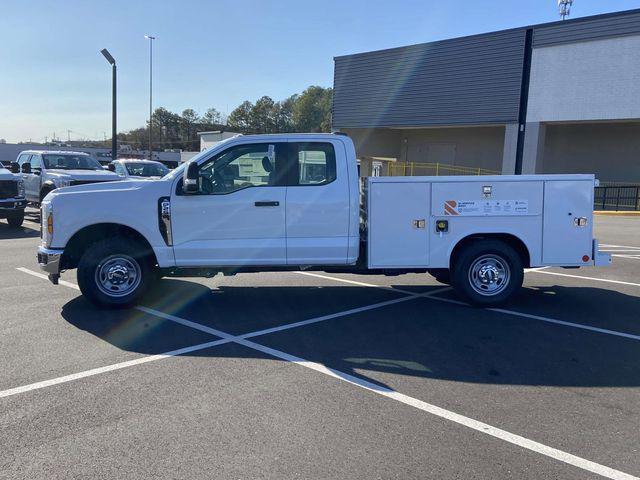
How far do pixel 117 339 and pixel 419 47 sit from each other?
91.9 ft

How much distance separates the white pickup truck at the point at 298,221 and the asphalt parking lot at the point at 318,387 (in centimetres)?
59

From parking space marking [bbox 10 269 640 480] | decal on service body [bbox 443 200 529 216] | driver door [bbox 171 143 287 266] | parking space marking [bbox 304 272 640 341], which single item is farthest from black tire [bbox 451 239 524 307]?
parking space marking [bbox 10 269 640 480]

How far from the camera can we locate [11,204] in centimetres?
1475

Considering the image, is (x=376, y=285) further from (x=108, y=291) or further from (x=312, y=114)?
(x=312, y=114)

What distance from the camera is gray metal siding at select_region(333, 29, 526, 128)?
27125 mm

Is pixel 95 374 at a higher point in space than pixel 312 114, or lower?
lower

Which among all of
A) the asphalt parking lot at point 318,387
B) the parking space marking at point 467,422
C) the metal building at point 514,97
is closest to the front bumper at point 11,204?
the asphalt parking lot at point 318,387

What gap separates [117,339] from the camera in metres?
5.76

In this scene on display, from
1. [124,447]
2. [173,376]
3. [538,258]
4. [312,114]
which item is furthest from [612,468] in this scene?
[312,114]

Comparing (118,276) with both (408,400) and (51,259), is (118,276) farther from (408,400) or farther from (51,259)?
(408,400)

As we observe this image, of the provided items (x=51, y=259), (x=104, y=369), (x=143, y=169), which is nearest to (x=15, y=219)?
(x=143, y=169)

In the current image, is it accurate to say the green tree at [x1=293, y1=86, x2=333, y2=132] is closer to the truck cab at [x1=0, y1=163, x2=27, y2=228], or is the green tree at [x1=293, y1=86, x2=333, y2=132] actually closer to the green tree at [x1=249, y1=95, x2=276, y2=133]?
the green tree at [x1=249, y1=95, x2=276, y2=133]

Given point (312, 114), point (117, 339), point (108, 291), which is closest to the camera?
point (117, 339)

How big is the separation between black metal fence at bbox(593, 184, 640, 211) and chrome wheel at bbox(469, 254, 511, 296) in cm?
2097
